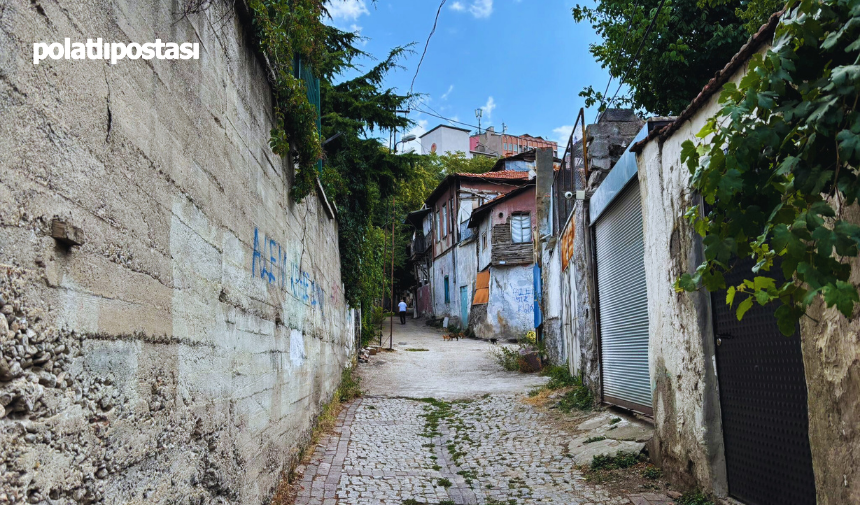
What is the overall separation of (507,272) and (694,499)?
793 inches

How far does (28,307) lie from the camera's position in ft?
5.36

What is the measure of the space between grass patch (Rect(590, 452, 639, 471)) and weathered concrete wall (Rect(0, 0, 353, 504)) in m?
3.05

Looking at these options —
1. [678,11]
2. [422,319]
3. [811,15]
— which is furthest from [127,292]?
[422,319]

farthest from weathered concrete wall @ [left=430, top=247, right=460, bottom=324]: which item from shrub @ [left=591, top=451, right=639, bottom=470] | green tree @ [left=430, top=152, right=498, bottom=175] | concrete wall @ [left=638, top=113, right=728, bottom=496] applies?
concrete wall @ [left=638, top=113, right=728, bottom=496]

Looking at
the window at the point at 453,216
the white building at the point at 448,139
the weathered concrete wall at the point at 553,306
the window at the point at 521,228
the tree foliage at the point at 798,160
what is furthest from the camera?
the white building at the point at 448,139

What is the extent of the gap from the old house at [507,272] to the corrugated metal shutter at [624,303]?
14.5m

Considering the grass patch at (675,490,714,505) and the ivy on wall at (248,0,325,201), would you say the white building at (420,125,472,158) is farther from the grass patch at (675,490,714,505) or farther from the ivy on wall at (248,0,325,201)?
the grass patch at (675,490,714,505)

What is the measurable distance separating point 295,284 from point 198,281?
Answer: 293 cm

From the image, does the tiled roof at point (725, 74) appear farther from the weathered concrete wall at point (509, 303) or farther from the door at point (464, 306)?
the door at point (464, 306)

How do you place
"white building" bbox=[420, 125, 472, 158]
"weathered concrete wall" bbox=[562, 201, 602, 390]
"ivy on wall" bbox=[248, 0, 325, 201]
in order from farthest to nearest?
"white building" bbox=[420, 125, 472, 158] → "weathered concrete wall" bbox=[562, 201, 602, 390] → "ivy on wall" bbox=[248, 0, 325, 201]

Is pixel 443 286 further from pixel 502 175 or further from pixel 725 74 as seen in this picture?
pixel 725 74

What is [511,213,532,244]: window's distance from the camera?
999 inches

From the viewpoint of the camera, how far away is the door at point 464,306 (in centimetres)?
2871

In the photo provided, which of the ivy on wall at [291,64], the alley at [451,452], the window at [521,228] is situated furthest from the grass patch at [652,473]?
the window at [521,228]
